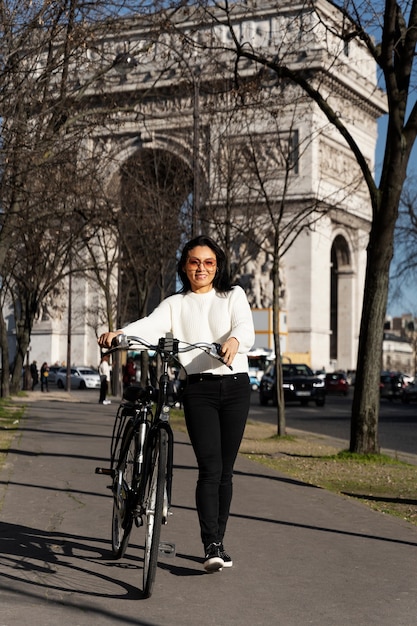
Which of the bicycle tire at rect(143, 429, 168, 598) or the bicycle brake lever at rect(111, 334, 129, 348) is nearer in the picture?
the bicycle tire at rect(143, 429, 168, 598)

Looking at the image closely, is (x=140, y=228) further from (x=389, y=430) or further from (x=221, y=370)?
(x=221, y=370)

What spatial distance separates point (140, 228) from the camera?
37.5 m

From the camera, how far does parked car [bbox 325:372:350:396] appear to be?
63.1m

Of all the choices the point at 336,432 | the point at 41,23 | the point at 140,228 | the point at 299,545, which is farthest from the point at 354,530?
the point at 140,228

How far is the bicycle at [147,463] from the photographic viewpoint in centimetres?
639

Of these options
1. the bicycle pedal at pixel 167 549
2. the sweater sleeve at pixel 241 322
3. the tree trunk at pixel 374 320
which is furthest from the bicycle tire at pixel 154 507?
the tree trunk at pixel 374 320

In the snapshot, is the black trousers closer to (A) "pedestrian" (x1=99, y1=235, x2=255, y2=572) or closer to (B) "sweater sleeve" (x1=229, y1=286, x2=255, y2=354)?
(A) "pedestrian" (x1=99, y1=235, x2=255, y2=572)

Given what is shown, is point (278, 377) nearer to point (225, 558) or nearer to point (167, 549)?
point (225, 558)

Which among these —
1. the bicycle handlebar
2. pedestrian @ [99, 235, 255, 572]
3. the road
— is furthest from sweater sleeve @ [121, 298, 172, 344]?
the road

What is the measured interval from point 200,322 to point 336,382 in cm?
5649

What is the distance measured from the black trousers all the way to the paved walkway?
0.34m

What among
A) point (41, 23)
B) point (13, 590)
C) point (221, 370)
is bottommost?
point (13, 590)

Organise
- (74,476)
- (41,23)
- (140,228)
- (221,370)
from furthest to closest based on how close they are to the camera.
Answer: (140,228)
(41,23)
(74,476)
(221,370)

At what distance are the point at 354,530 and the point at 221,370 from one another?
238cm
